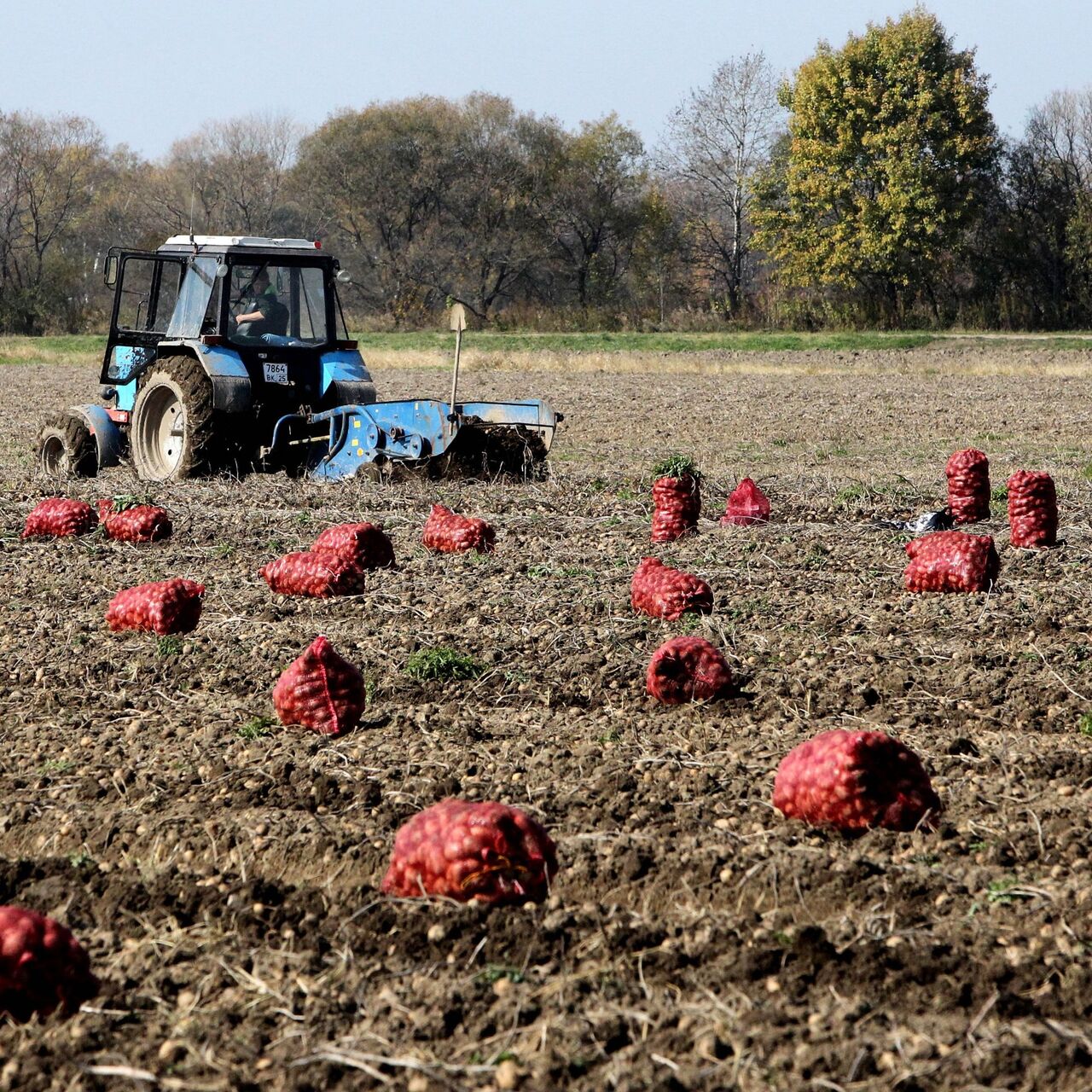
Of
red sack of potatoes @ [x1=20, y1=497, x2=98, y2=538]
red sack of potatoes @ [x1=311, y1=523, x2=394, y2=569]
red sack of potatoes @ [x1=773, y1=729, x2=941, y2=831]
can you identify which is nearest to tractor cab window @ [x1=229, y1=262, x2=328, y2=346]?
red sack of potatoes @ [x1=20, y1=497, x2=98, y2=538]

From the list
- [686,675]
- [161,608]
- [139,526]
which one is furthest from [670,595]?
[139,526]

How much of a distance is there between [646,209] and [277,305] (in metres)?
46.6

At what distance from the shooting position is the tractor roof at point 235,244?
38.1 ft

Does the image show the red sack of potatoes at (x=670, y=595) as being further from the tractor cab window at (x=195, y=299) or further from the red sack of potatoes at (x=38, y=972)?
the tractor cab window at (x=195, y=299)

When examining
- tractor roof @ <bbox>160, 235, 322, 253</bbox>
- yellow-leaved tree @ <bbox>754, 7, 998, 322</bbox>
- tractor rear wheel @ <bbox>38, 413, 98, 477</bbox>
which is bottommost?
tractor rear wheel @ <bbox>38, 413, 98, 477</bbox>

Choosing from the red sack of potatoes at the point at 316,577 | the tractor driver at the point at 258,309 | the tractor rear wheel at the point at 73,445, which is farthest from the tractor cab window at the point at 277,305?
the red sack of potatoes at the point at 316,577

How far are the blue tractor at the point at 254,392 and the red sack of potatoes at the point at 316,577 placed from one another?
3.61 m

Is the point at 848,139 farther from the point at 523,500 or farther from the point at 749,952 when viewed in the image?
the point at 749,952

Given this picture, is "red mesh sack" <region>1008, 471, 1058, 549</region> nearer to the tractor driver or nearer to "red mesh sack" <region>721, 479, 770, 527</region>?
"red mesh sack" <region>721, 479, 770, 527</region>

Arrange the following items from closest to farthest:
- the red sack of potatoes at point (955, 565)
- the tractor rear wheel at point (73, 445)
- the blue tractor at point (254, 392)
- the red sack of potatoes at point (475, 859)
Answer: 1. the red sack of potatoes at point (475, 859)
2. the red sack of potatoes at point (955, 565)
3. the blue tractor at point (254, 392)
4. the tractor rear wheel at point (73, 445)

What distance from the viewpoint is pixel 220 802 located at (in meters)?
4.51

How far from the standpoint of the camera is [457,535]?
8.38m

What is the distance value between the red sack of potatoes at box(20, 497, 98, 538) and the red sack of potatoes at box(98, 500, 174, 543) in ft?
0.50

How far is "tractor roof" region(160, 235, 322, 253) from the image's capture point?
38.1 feet
